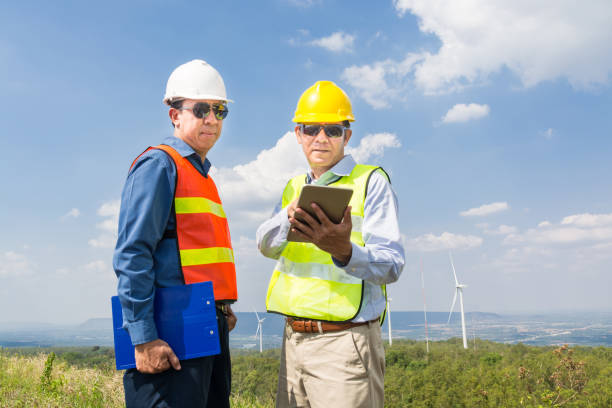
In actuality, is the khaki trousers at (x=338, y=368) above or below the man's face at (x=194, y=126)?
below

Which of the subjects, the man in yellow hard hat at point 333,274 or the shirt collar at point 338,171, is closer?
the man in yellow hard hat at point 333,274

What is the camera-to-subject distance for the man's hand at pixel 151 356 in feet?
10.8

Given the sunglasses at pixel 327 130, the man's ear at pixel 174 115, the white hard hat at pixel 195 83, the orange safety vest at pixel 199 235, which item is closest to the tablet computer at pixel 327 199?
the orange safety vest at pixel 199 235

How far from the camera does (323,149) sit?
13.7ft

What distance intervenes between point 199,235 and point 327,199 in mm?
1174

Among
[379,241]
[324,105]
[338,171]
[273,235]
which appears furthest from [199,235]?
[324,105]

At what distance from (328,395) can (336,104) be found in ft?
8.09

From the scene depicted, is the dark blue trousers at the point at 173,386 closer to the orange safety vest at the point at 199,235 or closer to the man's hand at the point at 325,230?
the orange safety vest at the point at 199,235

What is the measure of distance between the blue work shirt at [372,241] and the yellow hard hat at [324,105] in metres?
0.43

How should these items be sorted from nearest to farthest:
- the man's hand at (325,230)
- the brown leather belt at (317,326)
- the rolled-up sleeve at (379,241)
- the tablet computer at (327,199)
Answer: the tablet computer at (327,199), the man's hand at (325,230), the rolled-up sleeve at (379,241), the brown leather belt at (317,326)

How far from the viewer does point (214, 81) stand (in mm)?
4129

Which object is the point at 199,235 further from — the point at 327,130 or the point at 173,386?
the point at 327,130

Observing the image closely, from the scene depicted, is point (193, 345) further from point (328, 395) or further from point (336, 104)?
point (336, 104)

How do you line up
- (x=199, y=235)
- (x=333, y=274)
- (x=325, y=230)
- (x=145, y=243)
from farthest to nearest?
(x=333, y=274)
(x=199, y=235)
(x=145, y=243)
(x=325, y=230)
